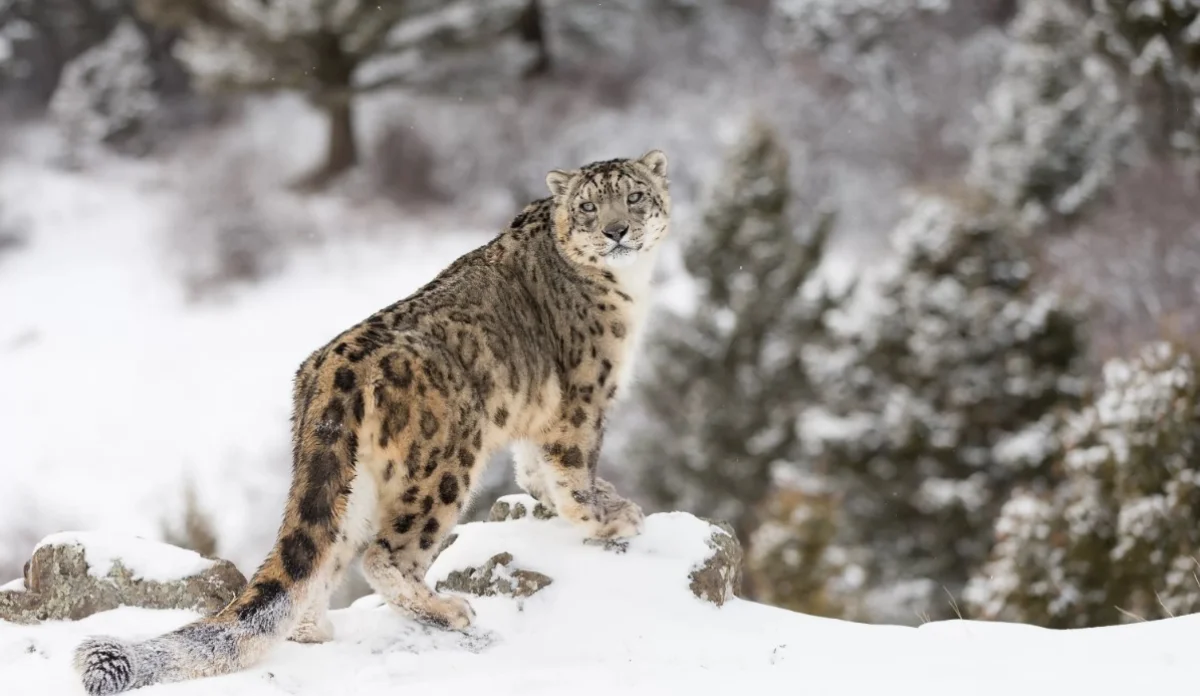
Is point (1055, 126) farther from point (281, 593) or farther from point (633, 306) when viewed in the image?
point (281, 593)

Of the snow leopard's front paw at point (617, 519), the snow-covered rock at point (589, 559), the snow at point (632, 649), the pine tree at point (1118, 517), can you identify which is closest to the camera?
the snow at point (632, 649)

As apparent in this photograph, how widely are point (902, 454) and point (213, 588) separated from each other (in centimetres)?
1874

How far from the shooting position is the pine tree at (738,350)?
29688 millimetres

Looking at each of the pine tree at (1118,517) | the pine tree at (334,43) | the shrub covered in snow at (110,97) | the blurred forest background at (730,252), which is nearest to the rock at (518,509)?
the blurred forest background at (730,252)

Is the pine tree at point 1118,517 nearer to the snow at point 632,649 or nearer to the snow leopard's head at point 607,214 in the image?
the snow at point 632,649

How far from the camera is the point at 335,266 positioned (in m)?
38.5

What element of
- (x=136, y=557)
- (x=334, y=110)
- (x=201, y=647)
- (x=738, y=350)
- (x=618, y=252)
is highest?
(x=334, y=110)

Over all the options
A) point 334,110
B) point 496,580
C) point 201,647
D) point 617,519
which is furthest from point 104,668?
point 334,110

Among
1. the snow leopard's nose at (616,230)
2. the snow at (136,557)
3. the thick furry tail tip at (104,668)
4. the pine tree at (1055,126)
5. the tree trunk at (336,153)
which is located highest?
the pine tree at (1055,126)

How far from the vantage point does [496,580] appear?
7.56 metres

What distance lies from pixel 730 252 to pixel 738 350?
Result: 210 cm

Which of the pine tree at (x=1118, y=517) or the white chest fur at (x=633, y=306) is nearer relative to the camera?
the white chest fur at (x=633, y=306)

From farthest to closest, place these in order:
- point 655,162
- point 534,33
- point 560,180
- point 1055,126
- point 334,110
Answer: point 534,33 < point 334,110 < point 1055,126 < point 655,162 < point 560,180

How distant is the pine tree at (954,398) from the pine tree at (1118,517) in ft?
20.4
